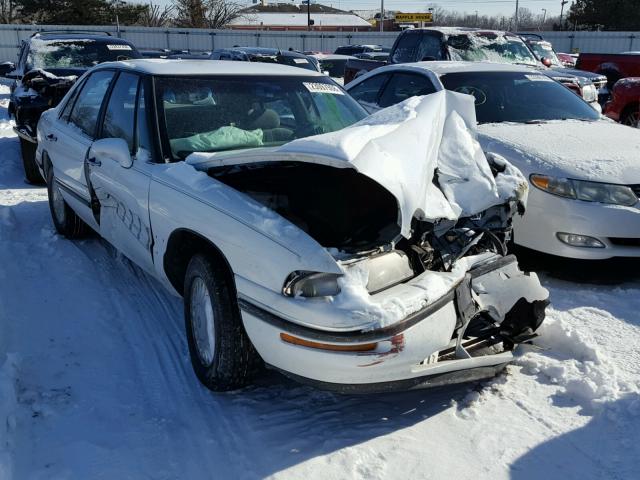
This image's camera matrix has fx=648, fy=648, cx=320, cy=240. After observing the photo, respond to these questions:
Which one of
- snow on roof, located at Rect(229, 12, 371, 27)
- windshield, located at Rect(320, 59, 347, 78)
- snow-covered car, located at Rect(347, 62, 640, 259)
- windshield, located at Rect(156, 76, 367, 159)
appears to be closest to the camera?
windshield, located at Rect(156, 76, 367, 159)

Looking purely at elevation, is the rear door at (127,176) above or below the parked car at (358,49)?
below

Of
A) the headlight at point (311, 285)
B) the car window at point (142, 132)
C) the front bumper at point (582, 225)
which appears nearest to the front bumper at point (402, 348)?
the headlight at point (311, 285)

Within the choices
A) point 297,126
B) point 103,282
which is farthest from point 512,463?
point 103,282

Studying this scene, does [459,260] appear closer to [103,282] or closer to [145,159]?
[145,159]

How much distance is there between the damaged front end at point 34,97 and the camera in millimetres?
8234

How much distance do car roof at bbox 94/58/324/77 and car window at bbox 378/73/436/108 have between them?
219cm

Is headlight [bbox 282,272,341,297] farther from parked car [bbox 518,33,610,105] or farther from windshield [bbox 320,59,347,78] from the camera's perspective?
windshield [bbox 320,59,347,78]

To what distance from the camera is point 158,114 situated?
13.1ft

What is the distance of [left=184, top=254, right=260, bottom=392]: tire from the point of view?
313 centimetres

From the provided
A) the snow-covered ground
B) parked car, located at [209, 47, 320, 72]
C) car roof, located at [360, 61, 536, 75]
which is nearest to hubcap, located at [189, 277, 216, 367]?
the snow-covered ground

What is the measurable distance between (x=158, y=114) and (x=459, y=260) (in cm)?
205

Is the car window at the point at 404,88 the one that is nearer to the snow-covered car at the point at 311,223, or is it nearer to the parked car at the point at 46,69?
the snow-covered car at the point at 311,223

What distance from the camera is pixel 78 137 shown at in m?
5.13

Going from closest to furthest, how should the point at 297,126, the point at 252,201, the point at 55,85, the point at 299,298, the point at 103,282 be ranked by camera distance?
the point at 299,298, the point at 252,201, the point at 297,126, the point at 103,282, the point at 55,85
